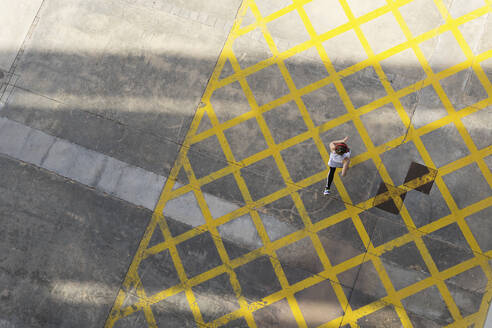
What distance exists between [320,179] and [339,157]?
1.10 meters

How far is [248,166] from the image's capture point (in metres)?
9.16

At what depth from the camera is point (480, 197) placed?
28.1 ft

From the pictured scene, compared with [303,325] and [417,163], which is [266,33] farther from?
[303,325]

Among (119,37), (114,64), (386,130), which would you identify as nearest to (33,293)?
(114,64)

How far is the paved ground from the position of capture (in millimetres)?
8602

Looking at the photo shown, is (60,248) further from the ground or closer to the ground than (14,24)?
closer to the ground

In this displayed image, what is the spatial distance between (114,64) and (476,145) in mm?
8710

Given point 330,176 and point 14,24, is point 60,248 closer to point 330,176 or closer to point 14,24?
point 14,24

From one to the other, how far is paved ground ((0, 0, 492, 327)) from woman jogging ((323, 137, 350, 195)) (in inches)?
26.9

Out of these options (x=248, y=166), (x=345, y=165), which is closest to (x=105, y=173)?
(x=248, y=166)

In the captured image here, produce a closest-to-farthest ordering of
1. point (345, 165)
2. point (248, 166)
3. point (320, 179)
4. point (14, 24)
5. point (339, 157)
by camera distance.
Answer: point (339, 157)
point (345, 165)
point (320, 179)
point (248, 166)
point (14, 24)

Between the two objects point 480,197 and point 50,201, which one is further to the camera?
point 50,201

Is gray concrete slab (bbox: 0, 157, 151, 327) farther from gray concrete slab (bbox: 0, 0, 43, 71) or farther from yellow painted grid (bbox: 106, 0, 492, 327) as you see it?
gray concrete slab (bbox: 0, 0, 43, 71)

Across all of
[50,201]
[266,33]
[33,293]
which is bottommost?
[33,293]
